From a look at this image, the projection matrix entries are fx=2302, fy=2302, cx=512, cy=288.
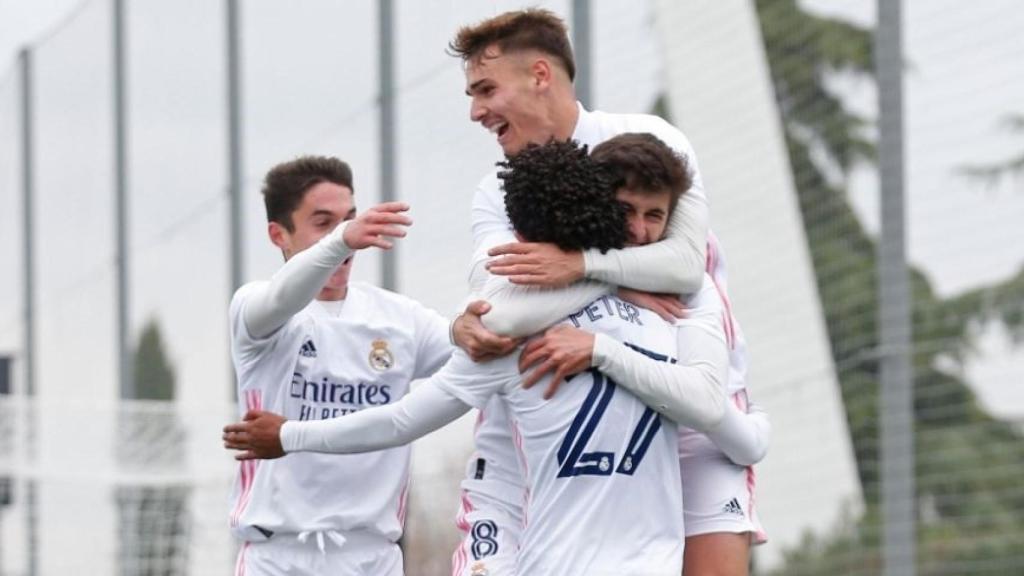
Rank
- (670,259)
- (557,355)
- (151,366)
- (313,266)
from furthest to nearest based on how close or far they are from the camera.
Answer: (151,366)
(313,266)
(670,259)
(557,355)

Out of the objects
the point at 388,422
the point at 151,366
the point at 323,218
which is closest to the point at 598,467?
the point at 388,422

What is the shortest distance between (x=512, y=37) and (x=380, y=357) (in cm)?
103

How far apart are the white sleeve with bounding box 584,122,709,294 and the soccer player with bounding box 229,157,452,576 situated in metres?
1.22

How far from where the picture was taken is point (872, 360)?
9375mm

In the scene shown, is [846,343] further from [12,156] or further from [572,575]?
[12,156]

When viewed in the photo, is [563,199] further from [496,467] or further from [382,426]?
[496,467]

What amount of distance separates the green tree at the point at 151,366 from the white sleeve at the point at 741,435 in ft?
37.2

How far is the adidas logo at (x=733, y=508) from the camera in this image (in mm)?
4844

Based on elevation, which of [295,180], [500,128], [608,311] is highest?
[295,180]

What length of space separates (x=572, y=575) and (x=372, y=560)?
1.53 metres

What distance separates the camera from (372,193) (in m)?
10.2

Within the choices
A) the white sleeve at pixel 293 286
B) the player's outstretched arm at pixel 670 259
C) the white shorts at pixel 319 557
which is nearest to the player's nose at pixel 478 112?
the white sleeve at pixel 293 286

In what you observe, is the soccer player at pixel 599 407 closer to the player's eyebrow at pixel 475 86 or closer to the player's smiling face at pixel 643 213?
the player's smiling face at pixel 643 213

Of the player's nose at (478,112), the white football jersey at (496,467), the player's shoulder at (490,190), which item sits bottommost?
the white football jersey at (496,467)
